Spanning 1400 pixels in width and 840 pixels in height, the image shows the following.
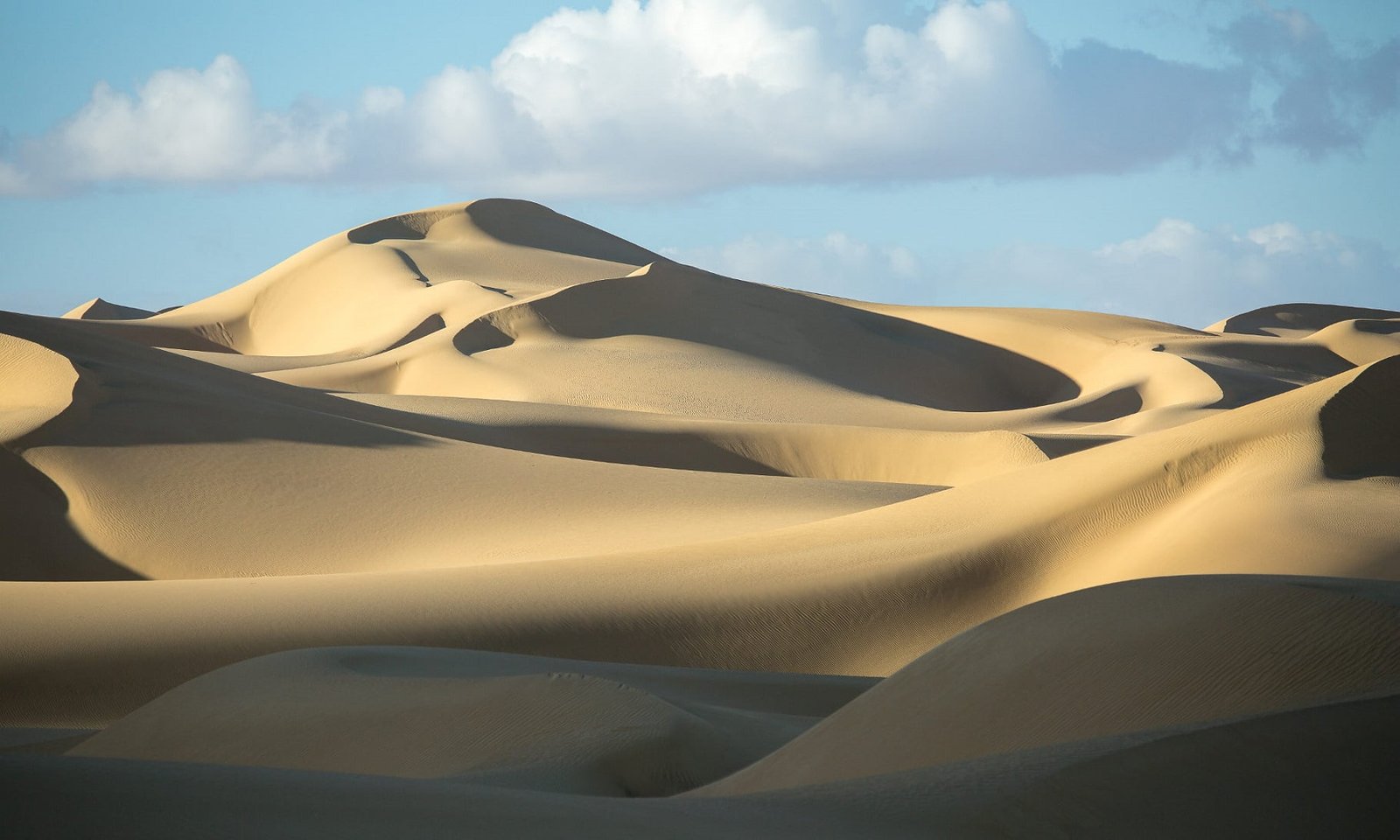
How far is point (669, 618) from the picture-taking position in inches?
364

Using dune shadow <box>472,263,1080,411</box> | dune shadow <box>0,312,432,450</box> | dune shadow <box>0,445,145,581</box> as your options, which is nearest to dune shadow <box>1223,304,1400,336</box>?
dune shadow <box>472,263,1080,411</box>

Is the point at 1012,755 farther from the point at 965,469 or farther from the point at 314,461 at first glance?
the point at 965,469

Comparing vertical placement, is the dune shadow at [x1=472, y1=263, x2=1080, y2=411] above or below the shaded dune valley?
above

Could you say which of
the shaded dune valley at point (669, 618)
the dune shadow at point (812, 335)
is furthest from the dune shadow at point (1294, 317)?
the shaded dune valley at point (669, 618)

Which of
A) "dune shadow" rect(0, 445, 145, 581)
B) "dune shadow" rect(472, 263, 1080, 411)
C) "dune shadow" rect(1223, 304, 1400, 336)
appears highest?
"dune shadow" rect(1223, 304, 1400, 336)

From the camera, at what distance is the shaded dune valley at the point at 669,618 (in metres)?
3.43

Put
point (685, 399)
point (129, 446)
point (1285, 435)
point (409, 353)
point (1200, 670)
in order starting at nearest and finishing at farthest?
point (1200, 670)
point (1285, 435)
point (129, 446)
point (685, 399)
point (409, 353)

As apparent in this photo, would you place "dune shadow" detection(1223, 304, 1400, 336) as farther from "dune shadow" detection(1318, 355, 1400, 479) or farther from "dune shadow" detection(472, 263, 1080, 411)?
"dune shadow" detection(1318, 355, 1400, 479)

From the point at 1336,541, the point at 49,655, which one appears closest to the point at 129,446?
the point at 49,655

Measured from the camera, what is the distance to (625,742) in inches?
226

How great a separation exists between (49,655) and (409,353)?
2076 cm

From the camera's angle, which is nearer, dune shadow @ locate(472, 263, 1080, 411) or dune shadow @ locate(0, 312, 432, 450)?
dune shadow @ locate(0, 312, 432, 450)

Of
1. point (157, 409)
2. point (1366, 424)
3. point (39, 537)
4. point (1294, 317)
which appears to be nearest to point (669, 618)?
point (1366, 424)

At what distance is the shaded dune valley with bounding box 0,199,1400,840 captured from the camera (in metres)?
3.43
